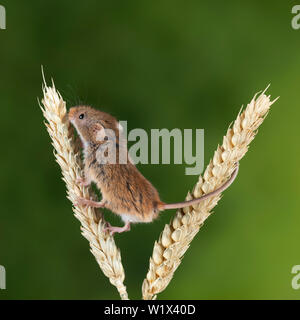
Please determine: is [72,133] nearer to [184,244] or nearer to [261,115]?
[184,244]

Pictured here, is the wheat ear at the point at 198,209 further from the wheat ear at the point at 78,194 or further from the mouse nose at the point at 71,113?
the mouse nose at the point at 71,113

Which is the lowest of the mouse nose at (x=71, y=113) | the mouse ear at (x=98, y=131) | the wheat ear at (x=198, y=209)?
the wheat ear at (x=198, y=209)

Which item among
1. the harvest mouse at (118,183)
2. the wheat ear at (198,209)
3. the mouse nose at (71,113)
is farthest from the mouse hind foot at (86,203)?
the mouse nose at (71,113)

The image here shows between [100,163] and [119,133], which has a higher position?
[119,133]

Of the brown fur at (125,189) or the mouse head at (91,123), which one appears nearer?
the brown fur at (125,189)

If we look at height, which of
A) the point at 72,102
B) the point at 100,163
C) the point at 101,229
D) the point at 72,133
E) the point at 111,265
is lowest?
the point at 111,265

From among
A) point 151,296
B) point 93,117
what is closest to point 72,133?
point 93,117
